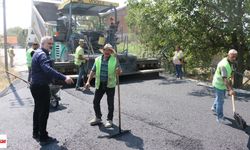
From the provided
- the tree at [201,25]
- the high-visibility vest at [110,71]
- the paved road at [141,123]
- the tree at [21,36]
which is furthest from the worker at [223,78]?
the tree at [21,36]

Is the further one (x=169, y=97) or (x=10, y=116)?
(x=169, y=97)

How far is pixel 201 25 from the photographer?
12.6 meters

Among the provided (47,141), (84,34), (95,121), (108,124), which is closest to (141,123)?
(108,124)

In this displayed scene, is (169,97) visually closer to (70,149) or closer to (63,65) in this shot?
(63,65)

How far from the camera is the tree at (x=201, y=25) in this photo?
38.1 ft

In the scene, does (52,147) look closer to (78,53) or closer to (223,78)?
(223,78)

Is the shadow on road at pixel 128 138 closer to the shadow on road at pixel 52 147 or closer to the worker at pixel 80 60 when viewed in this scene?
the shadow on road at pixel 52 147

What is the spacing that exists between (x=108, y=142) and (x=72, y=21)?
7291mm

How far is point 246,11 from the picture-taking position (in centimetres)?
1108

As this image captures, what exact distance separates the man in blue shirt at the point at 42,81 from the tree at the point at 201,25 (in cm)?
754

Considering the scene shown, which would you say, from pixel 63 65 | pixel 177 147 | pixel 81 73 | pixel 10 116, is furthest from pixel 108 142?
pixel 63 65

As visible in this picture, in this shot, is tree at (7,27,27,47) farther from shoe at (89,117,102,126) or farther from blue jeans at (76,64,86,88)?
shoe at (89,117,102,126)

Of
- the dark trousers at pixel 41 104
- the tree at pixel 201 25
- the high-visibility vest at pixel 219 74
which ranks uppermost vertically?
the tree at pixel 201 25

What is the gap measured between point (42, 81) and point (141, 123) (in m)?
2.26
